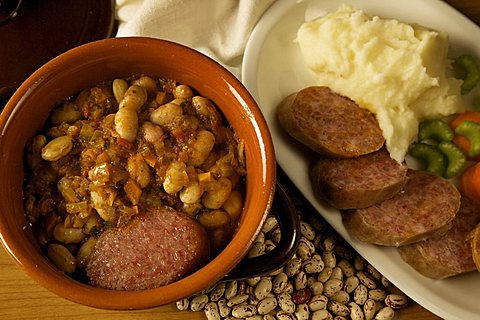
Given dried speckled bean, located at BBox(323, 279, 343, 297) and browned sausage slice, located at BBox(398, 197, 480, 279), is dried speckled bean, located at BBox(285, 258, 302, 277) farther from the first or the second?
browned sausage slice, located at BBox(398, 197, 480, 279)

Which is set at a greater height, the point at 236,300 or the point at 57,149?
the point at 57,149

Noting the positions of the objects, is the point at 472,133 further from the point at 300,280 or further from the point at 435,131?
the point at 300,280

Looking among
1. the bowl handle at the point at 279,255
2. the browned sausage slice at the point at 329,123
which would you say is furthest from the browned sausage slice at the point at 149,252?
the browned sausage slice at the point at 329,123

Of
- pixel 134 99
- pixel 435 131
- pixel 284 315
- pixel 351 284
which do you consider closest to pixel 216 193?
pixel 134 99

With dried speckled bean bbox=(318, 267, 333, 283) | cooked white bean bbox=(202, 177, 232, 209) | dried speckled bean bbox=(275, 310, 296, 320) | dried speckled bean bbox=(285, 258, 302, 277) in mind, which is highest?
cooked white bean bbox=(202, 177, 232, 209)

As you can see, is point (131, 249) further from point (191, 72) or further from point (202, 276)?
point (191, 72)

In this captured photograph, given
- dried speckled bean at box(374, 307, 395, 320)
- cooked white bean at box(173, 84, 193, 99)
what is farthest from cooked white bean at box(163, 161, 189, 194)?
dried speckled bean at box(374, 307, 395, 320)

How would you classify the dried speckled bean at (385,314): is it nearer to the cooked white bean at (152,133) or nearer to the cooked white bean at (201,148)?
the cooked white bean at (201,148)
